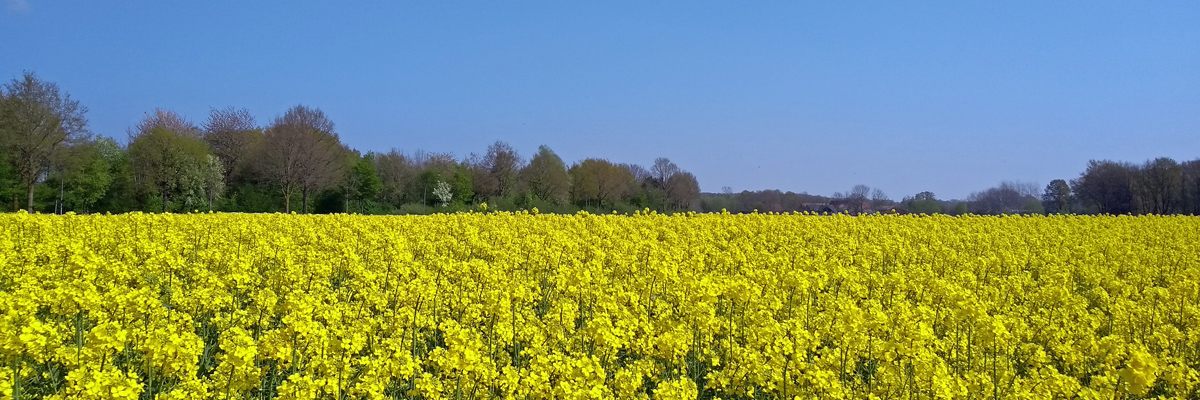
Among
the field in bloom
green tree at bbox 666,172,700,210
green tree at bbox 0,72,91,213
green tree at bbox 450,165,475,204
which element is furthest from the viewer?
green tree at bbox 666,172,700,210

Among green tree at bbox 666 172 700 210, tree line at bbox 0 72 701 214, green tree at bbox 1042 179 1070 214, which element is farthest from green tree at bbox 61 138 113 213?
green tree at bbox 1042 179 1070 214

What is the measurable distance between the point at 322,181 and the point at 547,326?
4230cm

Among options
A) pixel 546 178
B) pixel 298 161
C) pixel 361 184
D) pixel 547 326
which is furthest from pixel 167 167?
pixel 547 326

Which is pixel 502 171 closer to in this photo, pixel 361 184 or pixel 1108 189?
pixel 361 184

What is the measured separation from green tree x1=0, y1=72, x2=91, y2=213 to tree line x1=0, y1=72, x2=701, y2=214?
0.06m

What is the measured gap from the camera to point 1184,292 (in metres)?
9.36

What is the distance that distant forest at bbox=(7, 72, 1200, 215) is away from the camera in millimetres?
36719

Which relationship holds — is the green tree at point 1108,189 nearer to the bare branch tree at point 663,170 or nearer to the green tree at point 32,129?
the bare branch tree at point 663,170

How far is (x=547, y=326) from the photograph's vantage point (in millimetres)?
6836

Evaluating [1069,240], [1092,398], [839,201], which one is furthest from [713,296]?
[839,201]

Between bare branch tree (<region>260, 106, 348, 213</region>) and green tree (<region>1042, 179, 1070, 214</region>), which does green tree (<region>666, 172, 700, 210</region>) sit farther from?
bare branch tree (<region>260, 106, 348, 213</region>)

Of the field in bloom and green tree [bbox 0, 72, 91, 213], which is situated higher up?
green tree [bbox 0, 72, 91, 213]

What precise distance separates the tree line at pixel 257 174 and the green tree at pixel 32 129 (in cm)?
6

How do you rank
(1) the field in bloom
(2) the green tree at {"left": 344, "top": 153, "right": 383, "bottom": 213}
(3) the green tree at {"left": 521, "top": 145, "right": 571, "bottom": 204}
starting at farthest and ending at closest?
(3) the green tree at {"left": 521, "top": 145, "right": 571, "bottom": 204} → (2) the green tree at {"left": 344, "top": 153, "right": 383, "bottom": 213} → (1) the field in bloom
